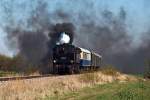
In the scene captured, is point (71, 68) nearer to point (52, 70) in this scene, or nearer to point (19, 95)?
point (52, 70)

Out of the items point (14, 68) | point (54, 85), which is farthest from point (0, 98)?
point (14, 68)

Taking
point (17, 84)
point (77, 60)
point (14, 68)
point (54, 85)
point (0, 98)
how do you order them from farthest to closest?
point (14, 68)
point (77, 60)
point (54, 85)
point (17, 84)
point (0, 98)

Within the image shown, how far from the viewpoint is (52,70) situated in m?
55.4

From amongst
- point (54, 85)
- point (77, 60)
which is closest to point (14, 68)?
point (77, 60)

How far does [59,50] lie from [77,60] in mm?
2470

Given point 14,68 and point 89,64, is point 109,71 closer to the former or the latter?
point 89,64

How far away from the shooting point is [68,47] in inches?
2164

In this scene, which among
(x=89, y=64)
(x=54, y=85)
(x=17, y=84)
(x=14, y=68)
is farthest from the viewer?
(x=14, y=68)

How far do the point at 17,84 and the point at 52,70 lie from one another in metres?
27.4

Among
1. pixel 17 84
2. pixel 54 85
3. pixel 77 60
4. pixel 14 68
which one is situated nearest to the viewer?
pixel 17 84

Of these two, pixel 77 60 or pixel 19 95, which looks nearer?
pixel 19 95

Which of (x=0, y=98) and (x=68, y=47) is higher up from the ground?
(x=68, y=47)

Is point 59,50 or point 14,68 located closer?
point 59,50

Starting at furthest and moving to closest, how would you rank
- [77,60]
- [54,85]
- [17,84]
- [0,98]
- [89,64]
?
1. [89,64]
2. [77,60]
3. [54,85]
4. [17,84]
5. [0,98]
